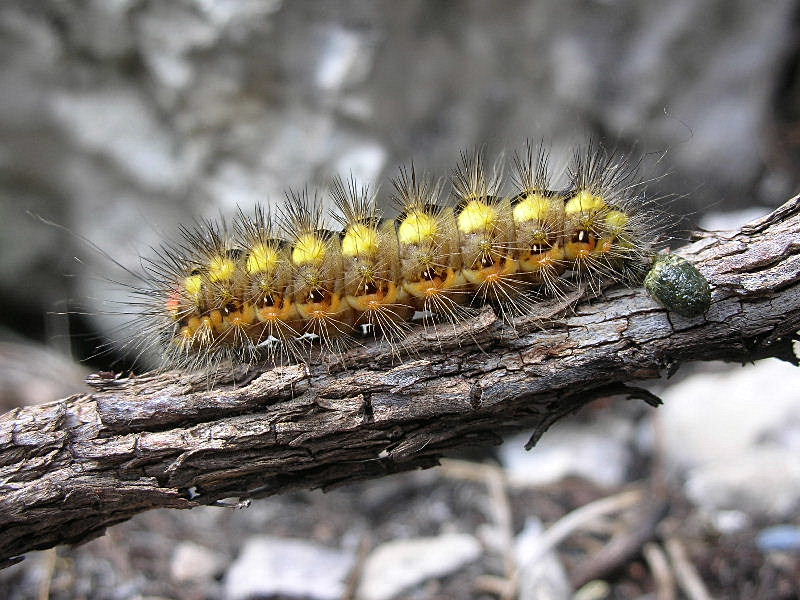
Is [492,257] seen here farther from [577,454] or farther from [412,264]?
[577,454]

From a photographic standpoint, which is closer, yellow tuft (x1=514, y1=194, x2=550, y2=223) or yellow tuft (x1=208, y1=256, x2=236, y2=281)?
yellow tuft (x1=514, y1=194, x2=550, y2=223)

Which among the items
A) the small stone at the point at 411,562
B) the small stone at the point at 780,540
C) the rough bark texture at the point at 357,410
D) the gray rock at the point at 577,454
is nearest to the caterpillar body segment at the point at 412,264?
the rough bark texture at the point at 357,410

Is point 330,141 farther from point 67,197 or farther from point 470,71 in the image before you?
point 67,197

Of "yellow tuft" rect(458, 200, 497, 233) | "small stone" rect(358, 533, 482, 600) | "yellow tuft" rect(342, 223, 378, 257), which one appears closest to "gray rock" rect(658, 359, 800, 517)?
"small stone" rect(358, 533, 482, 600)

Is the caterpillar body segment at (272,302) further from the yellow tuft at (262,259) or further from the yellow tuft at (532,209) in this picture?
the yellow tuft at (532,209)

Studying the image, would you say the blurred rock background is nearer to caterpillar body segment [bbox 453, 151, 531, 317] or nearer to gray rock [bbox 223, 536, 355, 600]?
gray rock [bbox 223, 536, 355, 600]

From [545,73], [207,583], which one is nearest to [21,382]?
[207,583]

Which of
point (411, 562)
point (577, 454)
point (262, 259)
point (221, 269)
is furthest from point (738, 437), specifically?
point (221, 269)
